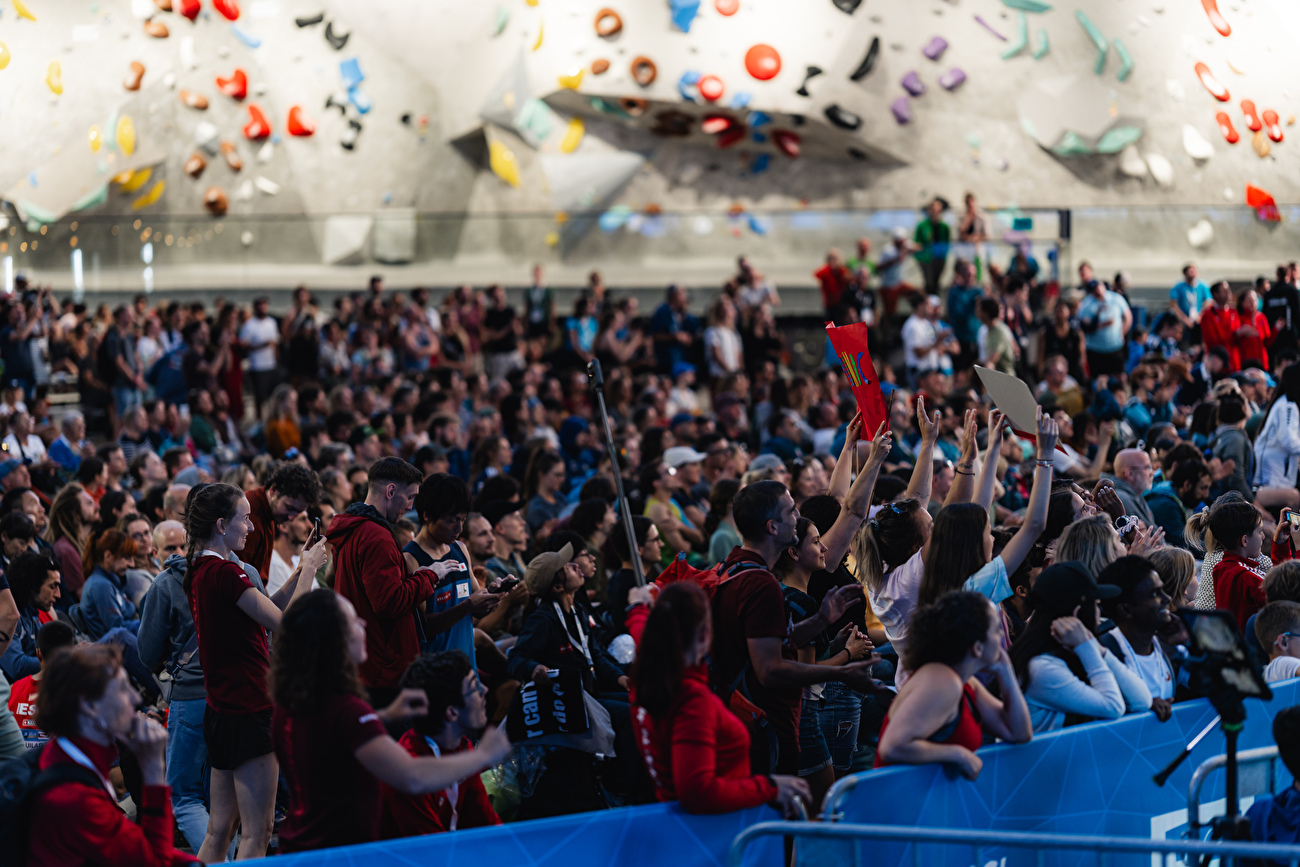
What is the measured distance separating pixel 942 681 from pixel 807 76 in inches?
741

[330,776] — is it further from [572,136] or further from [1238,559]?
[572,136]

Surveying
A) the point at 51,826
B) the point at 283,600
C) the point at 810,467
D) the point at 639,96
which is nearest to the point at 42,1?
the point at 639,96

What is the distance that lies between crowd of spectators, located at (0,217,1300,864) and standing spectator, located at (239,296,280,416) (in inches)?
135

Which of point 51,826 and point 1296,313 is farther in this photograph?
point 1296,313

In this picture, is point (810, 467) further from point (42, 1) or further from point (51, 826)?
point (42, 1)

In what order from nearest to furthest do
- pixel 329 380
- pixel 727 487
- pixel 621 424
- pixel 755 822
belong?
pixel 755 822 → pixel 727 487 → pixel 621 424 → pixel 329 380

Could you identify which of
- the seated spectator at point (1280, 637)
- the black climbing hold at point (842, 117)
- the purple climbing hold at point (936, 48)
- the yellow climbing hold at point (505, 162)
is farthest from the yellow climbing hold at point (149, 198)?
the seated spectator at point (1280, 637)

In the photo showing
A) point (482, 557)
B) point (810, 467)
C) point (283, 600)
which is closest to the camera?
point (283, 600)

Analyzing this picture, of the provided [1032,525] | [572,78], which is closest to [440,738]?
[1032,525]

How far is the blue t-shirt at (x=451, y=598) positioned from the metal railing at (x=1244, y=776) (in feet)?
8.41

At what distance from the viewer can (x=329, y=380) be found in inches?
623

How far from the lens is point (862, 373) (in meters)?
5.95

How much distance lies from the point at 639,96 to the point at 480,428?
11.8 meters

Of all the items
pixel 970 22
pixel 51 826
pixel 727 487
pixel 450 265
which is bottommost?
pixel 450 265
